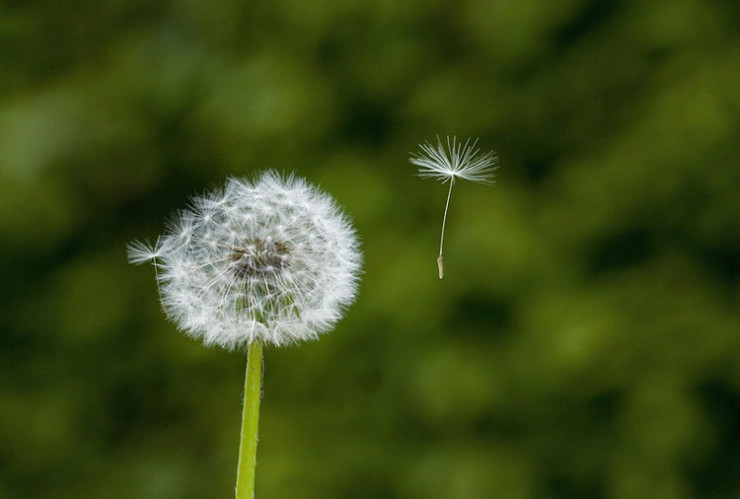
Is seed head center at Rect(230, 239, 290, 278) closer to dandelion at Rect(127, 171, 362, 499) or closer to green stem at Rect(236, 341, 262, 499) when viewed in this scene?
dandelion at Rect(127, 171, 362, 499)

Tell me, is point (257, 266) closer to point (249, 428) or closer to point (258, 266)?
point (258, 266)

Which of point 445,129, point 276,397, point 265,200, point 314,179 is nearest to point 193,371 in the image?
point 276,397

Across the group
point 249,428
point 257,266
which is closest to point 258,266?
point 257,266

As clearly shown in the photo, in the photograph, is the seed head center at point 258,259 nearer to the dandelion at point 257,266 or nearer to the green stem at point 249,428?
the dandelion at point 257,266

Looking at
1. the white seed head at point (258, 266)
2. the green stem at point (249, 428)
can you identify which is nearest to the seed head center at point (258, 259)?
the white seed head at point (258, 266)

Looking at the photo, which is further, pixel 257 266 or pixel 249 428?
pixel 257 266

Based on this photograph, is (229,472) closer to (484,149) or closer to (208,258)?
(484,149)

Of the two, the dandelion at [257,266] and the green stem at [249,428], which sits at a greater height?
the dandelion at [257,266]

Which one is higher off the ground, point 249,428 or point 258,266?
point 258,266
